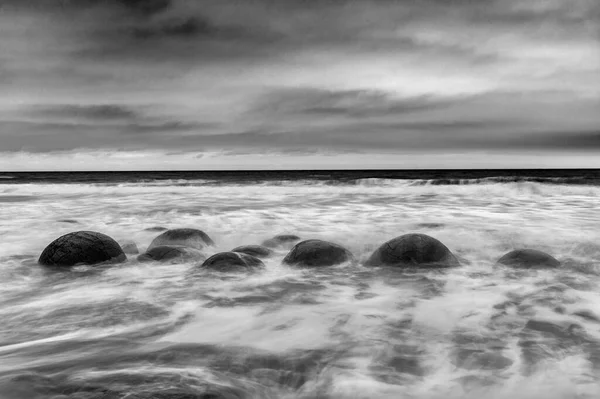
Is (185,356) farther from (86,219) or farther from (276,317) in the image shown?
(86,219)

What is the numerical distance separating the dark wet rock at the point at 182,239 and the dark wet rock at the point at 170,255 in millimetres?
706

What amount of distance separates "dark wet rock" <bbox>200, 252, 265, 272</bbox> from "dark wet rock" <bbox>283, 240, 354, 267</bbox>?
1.33 ft

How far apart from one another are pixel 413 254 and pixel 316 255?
3.54 ft

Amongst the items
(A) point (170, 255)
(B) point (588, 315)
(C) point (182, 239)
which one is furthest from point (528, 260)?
(C) point (182, 239)

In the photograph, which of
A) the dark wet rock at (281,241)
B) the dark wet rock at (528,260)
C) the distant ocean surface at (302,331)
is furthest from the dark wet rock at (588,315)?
the dark wet rock at (281,241)

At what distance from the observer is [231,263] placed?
5.07 meters

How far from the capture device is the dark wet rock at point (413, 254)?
17.2 feet

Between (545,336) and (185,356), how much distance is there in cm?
241

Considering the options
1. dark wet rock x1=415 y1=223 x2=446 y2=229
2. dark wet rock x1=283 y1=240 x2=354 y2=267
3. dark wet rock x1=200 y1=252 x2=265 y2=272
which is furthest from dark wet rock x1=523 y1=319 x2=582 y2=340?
dark wet rock x1=415 y1=223 x2=446 y2=229

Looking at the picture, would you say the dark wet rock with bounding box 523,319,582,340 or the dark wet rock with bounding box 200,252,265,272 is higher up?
the dark wet rock with bounding box 200,252,265,272

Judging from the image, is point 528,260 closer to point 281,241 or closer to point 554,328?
point 554,328

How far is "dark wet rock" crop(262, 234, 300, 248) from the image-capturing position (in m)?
6.72

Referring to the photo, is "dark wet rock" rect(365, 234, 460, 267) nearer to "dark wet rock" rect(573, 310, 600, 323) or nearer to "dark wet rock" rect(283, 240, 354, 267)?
"dark wet rock" rect(283, 240, 354, 267)

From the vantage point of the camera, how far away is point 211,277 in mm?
4781
